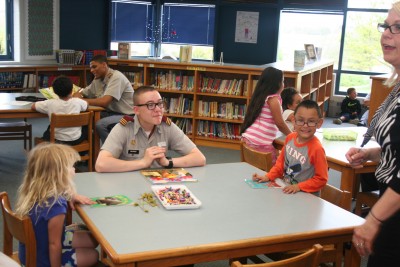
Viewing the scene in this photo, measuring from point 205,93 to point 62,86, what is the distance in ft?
8.41

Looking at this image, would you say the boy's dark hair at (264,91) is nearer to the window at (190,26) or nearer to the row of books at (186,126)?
the row of books at (186,126)

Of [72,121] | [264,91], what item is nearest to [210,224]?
[264,91]

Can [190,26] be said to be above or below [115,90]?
above

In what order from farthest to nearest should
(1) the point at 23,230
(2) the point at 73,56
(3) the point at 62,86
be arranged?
1. (2) the point at 73,56
2. (3) the point at 62,86
3. (1) the point at 23,230

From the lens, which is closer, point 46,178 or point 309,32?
point 46,178

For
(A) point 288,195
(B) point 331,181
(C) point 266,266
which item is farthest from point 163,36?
(C) point 266,266

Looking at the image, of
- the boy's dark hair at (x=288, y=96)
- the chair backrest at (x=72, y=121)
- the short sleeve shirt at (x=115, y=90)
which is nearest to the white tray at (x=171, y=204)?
the chair backrest at (x=72, y=121)

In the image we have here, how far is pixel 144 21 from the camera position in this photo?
34.5 feet

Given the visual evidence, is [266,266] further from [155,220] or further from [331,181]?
[331,181]

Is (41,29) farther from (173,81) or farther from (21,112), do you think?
(21,112)

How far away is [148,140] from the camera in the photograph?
316 cm

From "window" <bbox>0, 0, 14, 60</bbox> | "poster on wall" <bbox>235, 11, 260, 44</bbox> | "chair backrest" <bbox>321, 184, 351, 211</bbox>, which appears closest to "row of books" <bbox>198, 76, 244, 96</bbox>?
"window" <bbox>0, 0, 14, 60</bbox>

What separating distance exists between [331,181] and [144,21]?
20.1 ft

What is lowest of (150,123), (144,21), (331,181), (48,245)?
(331,181)
